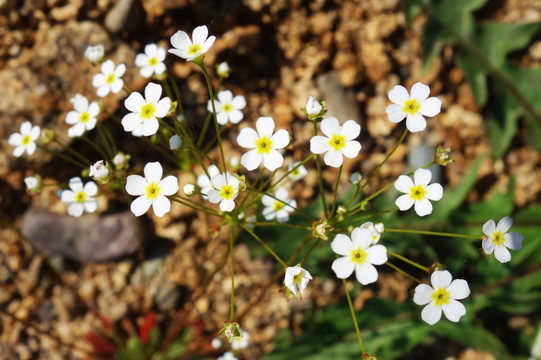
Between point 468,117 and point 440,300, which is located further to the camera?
point 468,117

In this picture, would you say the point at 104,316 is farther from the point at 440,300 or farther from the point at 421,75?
the point at 421,75

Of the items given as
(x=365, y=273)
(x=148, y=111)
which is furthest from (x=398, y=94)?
(x=148, y=111)

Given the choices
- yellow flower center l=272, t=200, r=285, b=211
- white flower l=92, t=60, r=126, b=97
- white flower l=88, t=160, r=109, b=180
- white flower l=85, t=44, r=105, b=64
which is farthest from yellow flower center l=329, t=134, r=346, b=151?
white flower l=85, t=44, r=105, b=64

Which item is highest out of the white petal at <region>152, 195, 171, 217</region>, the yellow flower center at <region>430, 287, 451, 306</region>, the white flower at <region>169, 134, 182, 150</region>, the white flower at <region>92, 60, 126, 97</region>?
the white flower at <region>92, 60, 126, 97</region>

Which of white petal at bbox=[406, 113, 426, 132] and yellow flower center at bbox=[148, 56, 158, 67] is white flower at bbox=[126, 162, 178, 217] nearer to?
yellow flower center at bbox=[148, 56, 158, 67]

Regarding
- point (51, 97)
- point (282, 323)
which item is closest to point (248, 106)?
point (51, 97)

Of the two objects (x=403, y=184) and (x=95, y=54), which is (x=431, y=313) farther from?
(x=95, y=54)
